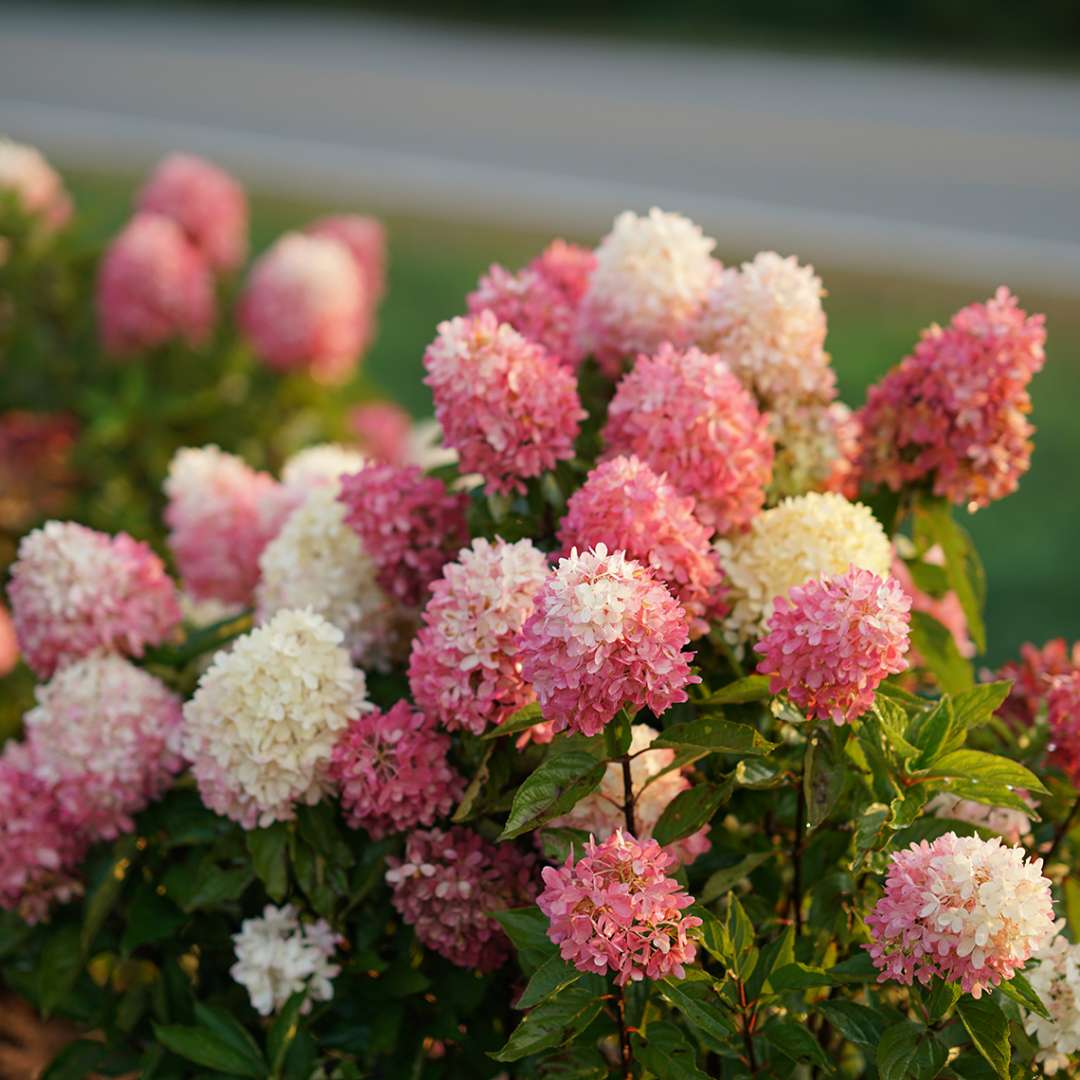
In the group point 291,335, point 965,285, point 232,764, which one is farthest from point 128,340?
point 965,285

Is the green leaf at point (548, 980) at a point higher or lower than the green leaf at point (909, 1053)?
higher

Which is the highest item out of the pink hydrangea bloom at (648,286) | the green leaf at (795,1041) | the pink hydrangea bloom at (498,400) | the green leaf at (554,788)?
the pink hydrangea bloom at (648,286)

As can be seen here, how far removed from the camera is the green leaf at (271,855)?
71.7 inches

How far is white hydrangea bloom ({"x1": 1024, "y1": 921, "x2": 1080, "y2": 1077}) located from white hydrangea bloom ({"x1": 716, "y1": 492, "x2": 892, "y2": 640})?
45 cm

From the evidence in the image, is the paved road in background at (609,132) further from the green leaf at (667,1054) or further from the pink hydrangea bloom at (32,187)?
the green leaf at (667,1054)

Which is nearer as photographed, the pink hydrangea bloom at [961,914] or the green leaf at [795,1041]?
the pink hydrangea bloom at [961,914]

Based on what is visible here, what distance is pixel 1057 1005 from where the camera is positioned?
1615mm

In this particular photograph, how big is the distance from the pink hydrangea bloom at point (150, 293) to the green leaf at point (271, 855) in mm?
2173

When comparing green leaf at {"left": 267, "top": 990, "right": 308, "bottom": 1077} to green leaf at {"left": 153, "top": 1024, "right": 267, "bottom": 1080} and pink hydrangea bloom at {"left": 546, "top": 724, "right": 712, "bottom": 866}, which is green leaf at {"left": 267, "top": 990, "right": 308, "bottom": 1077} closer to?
green leaf at {"left": 153, "top": 1024, "right": 267, "bottom": 1080}

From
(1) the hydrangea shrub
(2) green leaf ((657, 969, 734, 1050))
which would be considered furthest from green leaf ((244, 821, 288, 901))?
(2) green leaf ((657, 969, 734, 1050))

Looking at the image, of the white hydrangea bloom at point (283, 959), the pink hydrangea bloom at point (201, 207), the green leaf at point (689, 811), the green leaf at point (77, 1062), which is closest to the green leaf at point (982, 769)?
the green leaf at point (689, 811)

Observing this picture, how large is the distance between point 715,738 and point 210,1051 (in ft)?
2.47

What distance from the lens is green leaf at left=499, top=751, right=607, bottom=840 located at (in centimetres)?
156

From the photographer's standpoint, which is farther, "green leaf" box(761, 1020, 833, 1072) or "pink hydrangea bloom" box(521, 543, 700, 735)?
"green leaf" box(761, 1020, 833, 1072)
